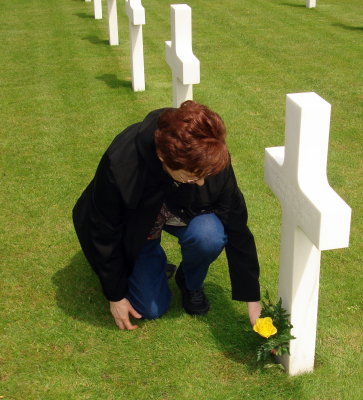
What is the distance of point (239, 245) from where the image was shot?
2.90 metres

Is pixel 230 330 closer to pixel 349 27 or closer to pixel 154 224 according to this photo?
pixel 154 224

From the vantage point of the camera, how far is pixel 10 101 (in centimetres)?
657

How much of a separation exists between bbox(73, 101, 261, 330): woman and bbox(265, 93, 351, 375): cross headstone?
26 centimetres

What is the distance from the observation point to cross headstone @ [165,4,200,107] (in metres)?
3.94

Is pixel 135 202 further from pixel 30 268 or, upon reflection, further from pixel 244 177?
pixel 244 177

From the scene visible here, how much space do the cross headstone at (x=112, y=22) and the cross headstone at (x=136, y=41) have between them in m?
1.59

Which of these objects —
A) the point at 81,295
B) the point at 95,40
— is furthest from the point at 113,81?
the point at 81,295

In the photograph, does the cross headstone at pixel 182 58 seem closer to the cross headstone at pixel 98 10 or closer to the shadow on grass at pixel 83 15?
the cross headstone at pixel 98 10

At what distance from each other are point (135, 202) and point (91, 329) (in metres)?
0.75

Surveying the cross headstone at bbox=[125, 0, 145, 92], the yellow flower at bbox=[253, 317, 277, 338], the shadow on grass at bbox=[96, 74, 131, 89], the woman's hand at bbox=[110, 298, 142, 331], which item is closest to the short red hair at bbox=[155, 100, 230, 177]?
the yellow flower at bbox=[253, 317, 277, 338]

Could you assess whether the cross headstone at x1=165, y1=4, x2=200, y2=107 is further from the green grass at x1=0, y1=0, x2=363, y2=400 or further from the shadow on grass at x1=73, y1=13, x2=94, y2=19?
the shadow on grass at x1=73, y1=13, x2=94, y2=19

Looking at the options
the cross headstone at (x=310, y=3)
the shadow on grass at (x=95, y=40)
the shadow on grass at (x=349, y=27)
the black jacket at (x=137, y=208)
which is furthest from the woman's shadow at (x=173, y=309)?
the cross headstone at (x=310, y=3)

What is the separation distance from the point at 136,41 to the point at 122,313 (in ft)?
13.5

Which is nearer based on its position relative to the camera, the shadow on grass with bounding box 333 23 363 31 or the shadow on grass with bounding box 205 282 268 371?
the shadow on grass with bounding box 205 282 268 371
